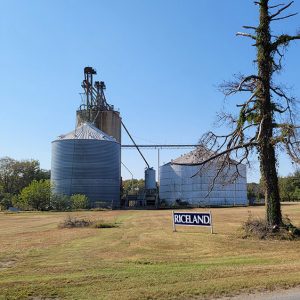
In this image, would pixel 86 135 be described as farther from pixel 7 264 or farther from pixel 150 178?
pixel 7 264

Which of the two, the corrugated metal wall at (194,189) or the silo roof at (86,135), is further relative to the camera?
the corrugated metal wall at (194,189)

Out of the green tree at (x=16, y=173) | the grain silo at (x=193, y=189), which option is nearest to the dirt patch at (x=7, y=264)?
the grain silo at (x=193, y=189)

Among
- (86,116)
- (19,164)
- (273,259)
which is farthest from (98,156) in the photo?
(273,259)

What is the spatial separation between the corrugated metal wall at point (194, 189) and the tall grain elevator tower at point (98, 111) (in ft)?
50.1

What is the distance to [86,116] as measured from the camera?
324 ft

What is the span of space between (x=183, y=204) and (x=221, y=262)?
273ft

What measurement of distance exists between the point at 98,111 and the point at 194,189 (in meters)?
26.8

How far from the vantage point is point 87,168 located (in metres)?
81.5

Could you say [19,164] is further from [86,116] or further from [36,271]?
[36,271]

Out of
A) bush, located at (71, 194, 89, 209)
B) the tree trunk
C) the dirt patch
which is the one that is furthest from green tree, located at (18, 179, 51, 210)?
the dirt patch

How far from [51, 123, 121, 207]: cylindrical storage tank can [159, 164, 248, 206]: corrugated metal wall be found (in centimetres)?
1739

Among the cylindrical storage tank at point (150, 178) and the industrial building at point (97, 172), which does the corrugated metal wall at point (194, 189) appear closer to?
the industrial building at point (97, 172)

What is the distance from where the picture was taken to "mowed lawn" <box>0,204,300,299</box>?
9.12 meters

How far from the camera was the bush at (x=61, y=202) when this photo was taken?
3056 inches
